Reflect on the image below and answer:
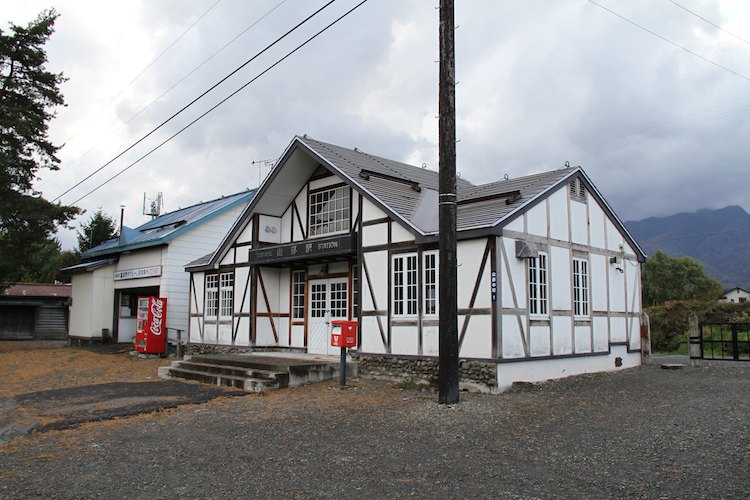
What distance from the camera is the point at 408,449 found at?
7160mm

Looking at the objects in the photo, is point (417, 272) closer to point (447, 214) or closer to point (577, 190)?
point (447, 214)

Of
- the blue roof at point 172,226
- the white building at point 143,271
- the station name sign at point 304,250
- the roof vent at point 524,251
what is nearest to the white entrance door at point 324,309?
the station name sign at point 304,250

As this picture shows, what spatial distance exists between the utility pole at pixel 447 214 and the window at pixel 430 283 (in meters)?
2.77

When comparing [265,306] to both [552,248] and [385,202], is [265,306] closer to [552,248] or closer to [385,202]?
[385,202]

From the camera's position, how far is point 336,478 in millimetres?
6047

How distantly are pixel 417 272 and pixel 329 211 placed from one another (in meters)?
4.22

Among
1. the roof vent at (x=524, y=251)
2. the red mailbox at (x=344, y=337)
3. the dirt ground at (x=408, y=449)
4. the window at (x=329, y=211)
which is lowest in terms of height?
the dirt ground at (x=408, y=449)

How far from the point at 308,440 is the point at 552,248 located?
25.9 feet

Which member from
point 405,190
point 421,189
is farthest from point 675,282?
point 405,190

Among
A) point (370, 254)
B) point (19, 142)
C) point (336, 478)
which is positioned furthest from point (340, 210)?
point (19, 142)

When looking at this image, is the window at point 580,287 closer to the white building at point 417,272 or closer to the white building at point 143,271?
the white building at point 417,272

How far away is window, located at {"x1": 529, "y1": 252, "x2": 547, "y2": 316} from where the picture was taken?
12.6m

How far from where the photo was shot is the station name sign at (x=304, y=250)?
47.7 ft

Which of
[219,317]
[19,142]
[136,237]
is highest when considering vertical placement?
[19,142]
